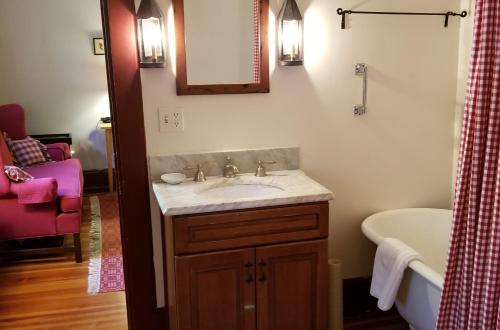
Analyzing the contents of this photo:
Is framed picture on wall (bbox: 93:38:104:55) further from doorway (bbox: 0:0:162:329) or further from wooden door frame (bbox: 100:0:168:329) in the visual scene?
wooden door frame (bbox: 100:0:168:329)

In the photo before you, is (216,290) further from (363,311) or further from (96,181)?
(96,181)

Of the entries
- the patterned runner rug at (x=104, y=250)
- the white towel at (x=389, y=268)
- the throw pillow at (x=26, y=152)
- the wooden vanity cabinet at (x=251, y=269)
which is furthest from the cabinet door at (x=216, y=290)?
the throw pillow at (x=26, y=152)

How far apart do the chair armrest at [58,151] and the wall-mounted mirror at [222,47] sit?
3061 mm

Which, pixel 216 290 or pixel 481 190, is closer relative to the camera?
pixel 481 190

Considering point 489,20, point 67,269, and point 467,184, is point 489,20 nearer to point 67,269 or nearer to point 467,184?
point 467,184

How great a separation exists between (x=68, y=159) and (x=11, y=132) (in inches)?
22.9

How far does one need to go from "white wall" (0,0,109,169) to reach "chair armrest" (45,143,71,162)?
0.56 meters

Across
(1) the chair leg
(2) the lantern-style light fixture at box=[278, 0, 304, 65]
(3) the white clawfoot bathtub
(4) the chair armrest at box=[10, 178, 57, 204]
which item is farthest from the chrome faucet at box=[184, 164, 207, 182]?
(1) the chair leg

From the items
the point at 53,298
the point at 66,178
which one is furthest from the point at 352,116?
the point at 66,178

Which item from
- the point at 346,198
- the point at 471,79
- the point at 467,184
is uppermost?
the point at 471,79

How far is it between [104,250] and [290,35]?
91.0 inches

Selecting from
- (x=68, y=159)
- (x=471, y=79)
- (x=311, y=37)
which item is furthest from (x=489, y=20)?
(x=68, y=159)

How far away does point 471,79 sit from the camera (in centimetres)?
151

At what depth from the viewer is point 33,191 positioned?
3.24 metres
